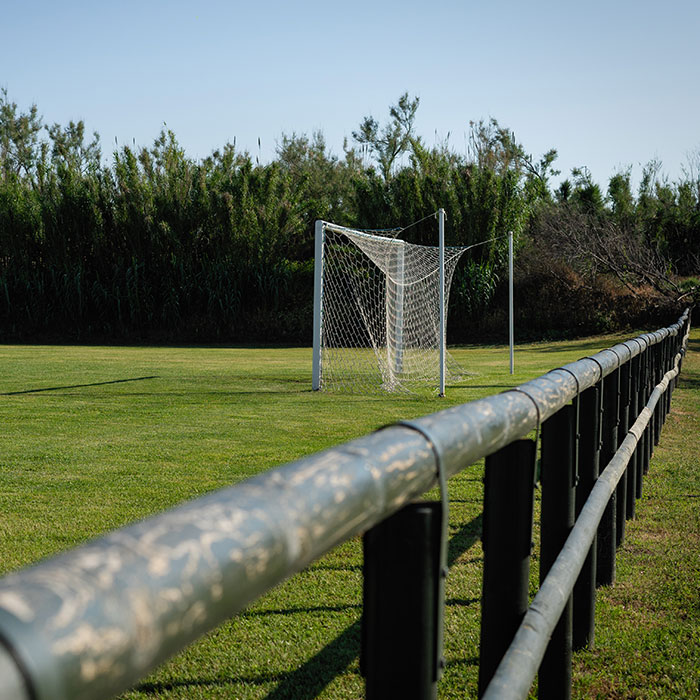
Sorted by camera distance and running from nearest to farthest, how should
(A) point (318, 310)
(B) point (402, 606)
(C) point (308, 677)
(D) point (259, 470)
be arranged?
(B) point (402, 606)
(C) point (308, 677)
(D) point (259, 470)
(A) point (318, 310)

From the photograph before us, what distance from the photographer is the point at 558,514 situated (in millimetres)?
2141

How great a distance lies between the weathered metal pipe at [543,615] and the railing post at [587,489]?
0.43 ft

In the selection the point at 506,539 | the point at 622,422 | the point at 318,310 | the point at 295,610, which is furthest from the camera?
the point at 318,310

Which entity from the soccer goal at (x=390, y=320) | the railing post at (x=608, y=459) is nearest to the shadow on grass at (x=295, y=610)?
the railing post at (x=608, y=459)

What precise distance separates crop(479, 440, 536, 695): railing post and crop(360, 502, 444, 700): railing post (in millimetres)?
595

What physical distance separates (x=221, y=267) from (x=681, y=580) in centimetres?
2701

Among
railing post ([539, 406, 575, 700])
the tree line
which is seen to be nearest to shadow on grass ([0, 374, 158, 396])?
railing post ([539, 406, 575, 700])

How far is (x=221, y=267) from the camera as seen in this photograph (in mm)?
29688

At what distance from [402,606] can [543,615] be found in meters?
0.78

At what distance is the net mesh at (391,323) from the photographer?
1390 centimetres

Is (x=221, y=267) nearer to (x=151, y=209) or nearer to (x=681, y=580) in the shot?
(x=151, y=209)

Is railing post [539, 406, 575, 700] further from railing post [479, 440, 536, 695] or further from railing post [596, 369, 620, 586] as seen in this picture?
railing post [596, 369, 620, 586]

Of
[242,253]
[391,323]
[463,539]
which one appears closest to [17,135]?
[242,253]

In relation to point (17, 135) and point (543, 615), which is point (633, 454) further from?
point (17, 135)
